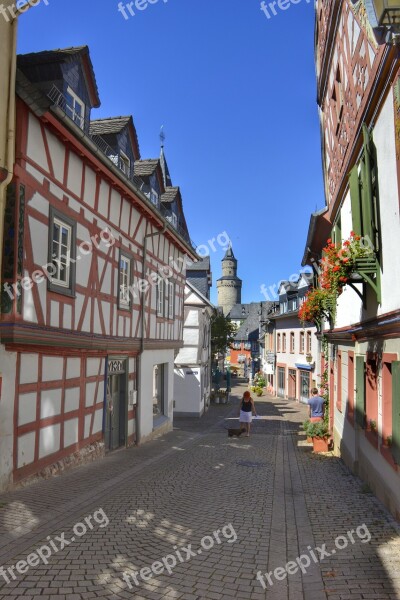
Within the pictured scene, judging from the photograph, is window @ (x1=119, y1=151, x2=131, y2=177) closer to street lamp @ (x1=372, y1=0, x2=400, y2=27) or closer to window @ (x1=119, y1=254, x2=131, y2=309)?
window @ (x1=119, y1=254, x2=131, y2=309)

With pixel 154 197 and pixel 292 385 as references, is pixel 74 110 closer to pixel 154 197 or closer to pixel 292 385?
pixel 154 197

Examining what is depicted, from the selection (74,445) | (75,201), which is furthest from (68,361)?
(75,201)

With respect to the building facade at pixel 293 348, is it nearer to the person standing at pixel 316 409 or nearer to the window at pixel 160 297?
the person standing at pixel 316 409

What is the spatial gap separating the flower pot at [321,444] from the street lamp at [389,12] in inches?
411

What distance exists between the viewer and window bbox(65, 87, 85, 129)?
31.8ft

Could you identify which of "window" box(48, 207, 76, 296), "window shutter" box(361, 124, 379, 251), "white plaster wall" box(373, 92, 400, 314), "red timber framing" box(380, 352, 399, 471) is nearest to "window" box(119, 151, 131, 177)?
"window" box(48, 207, 76, 296)

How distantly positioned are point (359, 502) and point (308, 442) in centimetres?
772

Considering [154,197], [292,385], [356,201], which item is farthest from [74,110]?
[292,385]

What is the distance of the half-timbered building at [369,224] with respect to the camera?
6.60 m

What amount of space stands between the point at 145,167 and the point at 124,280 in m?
5.34

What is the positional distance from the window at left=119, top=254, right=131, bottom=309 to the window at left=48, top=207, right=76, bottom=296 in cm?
284

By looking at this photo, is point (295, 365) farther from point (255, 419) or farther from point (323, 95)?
point (323, 95)

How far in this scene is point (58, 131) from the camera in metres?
8.85

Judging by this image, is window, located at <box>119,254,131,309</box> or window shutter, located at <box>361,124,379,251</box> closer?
window shutter, located at <box>361,124,379,251</box>
